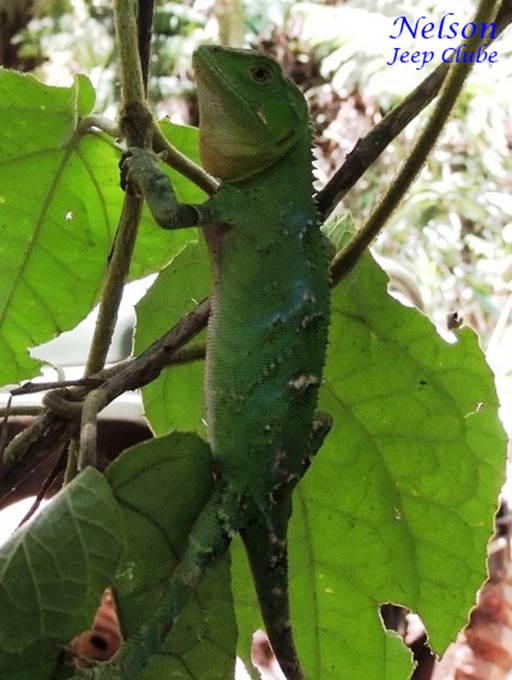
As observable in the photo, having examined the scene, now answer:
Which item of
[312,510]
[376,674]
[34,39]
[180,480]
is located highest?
[180,480]

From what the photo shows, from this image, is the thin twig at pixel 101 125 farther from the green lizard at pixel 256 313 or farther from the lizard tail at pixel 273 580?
the lizard tail at pixel 273 580

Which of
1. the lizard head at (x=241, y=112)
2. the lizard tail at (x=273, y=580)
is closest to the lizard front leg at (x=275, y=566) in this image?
the lizard tail at (x=273, y=580)

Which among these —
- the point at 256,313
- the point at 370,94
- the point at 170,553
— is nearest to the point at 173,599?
the point at 170,553

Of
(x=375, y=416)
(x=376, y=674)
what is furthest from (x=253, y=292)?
(x=376, y=674)

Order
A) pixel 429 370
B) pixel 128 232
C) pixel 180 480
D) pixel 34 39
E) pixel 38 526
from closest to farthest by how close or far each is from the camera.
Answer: pixel 38 526
pixel 180 480
pixel 128 232
pixel 429 370
pixel 34 39

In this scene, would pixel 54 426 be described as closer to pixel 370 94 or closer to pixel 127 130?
pixel 127 130

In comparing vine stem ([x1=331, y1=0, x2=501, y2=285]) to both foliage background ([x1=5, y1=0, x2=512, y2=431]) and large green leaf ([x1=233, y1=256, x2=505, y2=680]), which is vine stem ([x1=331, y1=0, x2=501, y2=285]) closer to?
large green leaf ([x1=233, y1=256, x2=505, y2=680])

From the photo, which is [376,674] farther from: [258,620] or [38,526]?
[38,526]
